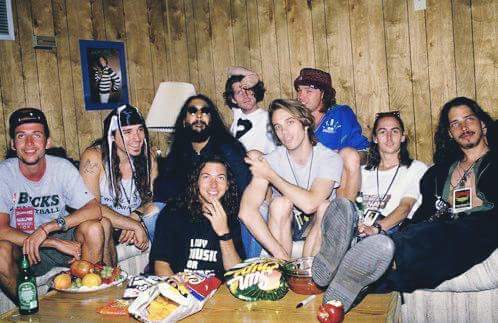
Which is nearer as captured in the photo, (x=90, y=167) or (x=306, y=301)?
(x=306, y=301)

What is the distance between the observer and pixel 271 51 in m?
4.14

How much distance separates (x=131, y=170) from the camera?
3244 millimetres

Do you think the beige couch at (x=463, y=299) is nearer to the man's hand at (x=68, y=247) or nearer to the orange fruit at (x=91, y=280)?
the orange fruit at (x=91, y=280)

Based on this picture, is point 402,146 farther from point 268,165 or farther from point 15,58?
point 15,58

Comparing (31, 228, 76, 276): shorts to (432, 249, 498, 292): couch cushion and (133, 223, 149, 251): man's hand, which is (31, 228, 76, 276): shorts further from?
(432, 249, 498, 292): couch cushion

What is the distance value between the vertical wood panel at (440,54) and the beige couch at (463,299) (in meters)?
1.54

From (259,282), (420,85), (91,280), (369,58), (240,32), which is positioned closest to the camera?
(259,282)

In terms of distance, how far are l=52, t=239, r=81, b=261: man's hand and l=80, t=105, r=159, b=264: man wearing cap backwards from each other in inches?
13.1

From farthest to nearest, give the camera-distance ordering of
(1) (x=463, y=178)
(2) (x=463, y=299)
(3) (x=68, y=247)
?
(1) (x=463, y=178)
(3) (x=68, y=247)
(2) (x=463, y=299)

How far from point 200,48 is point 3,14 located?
1.62 meters

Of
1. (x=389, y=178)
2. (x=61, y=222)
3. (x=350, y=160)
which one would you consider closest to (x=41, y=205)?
(x=61, y=222)

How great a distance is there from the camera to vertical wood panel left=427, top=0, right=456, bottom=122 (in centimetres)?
353

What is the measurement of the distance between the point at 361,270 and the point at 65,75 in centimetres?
296

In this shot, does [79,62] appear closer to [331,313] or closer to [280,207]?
[280,207]
